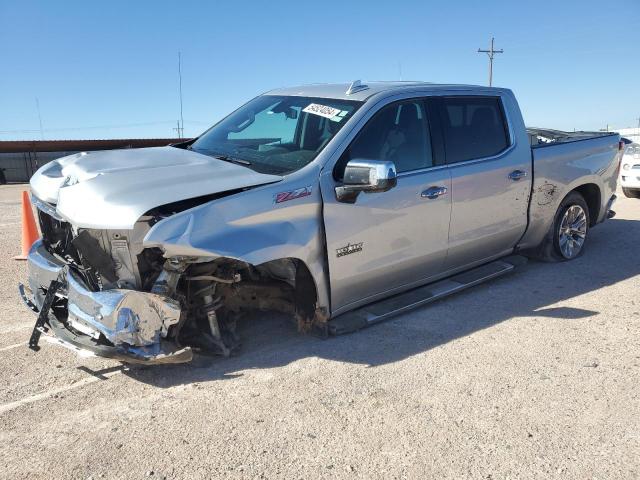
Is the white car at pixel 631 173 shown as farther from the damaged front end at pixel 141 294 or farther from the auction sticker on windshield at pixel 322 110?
the damaged front end at pixel 141 294

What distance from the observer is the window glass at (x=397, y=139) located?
403cm

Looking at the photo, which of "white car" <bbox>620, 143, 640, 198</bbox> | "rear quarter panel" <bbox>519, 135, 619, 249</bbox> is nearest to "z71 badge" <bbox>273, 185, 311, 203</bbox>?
"rear quarter panel" <bbox>519, 135, 619, 249</bbox>

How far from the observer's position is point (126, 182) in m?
3.31

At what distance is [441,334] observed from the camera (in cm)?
414

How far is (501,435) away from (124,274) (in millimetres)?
2358

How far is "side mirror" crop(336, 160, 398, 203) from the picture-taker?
3.55 metres

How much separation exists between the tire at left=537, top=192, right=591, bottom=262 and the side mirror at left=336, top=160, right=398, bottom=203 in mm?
3002

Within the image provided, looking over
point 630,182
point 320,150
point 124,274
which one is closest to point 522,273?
point 320,150

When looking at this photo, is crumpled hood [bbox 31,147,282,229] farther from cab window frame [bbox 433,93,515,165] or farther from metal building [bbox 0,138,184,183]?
→ metal building [bbox 0,138,184,183]

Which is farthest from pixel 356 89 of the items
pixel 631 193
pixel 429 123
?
pixel 631 193

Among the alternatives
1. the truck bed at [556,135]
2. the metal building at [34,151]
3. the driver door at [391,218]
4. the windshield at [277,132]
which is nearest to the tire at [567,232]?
the truck bed at [556,135]

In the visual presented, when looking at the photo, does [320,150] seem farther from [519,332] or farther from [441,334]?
[519,332]

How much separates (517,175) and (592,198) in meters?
1.83

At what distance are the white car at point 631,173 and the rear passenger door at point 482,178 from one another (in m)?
6.59
